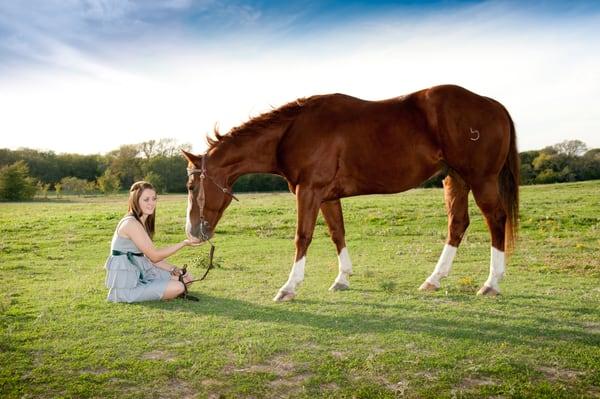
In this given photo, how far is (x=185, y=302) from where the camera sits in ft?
20.7

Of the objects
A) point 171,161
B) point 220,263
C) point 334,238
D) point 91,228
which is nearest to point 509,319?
point 334,238

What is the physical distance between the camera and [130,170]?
49.9 m

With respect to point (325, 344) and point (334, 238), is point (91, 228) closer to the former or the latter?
point (334, 238)

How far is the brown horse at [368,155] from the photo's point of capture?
6.58 m

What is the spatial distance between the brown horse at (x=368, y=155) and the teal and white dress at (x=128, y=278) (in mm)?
818

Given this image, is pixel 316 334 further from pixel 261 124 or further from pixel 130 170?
pixel 130 170

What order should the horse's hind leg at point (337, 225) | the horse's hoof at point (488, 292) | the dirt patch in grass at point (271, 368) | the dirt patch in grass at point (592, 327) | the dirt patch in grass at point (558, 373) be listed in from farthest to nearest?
1. the horse's hind leg at point (337, 225)
2. the horse's hoof at point (488, 292)
3. the dirt patch in grass at point (592, 327)
4. the dirt patch in grass at point (271, 368)
5. the dirt patch in grass at point (558, 373)

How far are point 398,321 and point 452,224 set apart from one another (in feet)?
8.07

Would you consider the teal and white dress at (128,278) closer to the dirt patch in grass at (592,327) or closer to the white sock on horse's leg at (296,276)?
the white sock on horse's leg at (296,276)

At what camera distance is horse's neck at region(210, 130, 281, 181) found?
687 cm

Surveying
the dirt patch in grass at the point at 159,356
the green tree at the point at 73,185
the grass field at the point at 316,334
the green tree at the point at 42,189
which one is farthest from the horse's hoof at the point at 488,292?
the green tree at the point at 73,185

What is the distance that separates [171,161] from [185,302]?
4044cm

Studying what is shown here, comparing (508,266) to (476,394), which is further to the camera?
(508,266)

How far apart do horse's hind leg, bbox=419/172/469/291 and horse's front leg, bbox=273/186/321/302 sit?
73.2 inches
